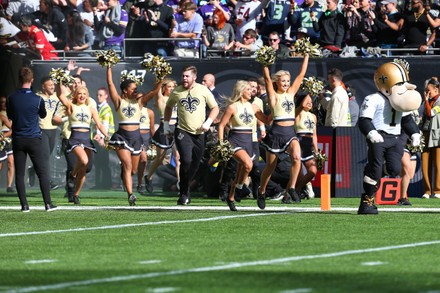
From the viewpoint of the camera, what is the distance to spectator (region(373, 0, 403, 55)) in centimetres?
2327

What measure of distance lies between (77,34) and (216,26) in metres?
2.87

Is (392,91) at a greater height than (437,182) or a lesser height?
greater

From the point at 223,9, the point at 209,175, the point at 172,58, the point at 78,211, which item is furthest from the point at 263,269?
the point at 223,9

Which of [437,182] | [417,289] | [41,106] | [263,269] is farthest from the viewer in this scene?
[437,182]

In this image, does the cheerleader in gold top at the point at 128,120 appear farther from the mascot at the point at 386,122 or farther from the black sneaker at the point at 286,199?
the mascot at the point at 386,122

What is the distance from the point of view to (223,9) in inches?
984

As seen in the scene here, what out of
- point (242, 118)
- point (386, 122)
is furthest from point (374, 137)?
point (242, 118)

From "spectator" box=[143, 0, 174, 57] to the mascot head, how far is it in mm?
9132

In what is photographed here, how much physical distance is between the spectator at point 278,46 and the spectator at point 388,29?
1.78 metres

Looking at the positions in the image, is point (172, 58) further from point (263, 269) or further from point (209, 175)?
point (263, 269)

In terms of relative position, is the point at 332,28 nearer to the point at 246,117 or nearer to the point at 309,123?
the point at 309,123

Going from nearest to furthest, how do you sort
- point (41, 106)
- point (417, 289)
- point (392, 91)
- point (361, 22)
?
point (417, 289), point (392, 91), point (41, 106), point (361, 22)

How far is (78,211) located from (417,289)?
9455 mm

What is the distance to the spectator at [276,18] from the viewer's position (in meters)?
24.6
